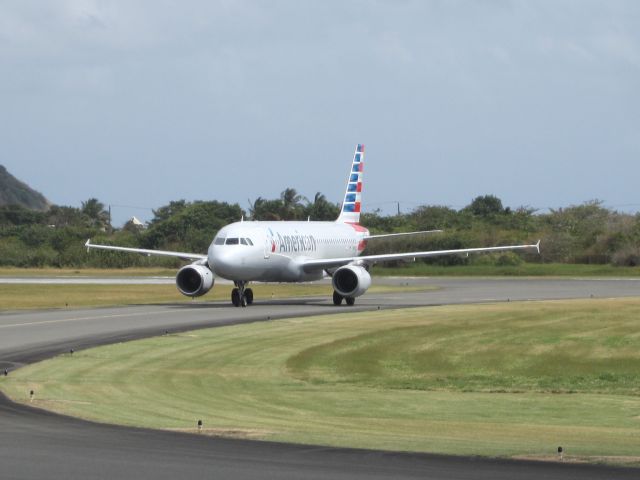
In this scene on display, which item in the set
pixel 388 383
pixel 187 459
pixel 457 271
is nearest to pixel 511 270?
pixel 457 271

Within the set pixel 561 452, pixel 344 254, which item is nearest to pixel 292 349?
pixel 561 452

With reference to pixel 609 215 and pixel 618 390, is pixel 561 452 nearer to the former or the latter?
pixel 618 390

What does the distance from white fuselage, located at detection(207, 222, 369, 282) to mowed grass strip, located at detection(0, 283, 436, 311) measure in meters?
3.53

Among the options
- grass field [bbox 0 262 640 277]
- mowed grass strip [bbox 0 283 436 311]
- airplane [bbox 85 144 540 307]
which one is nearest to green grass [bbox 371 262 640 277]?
grass field [bbox 0 262 640 277]

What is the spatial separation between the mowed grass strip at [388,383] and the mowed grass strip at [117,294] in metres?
15.8

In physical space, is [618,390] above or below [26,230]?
below

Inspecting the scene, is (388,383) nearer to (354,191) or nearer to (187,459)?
(187,459)

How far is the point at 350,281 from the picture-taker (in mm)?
50438

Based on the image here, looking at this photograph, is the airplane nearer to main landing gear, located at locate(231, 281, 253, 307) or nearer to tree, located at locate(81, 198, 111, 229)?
main landing gear, located at locate(231, 281, 253, 307)

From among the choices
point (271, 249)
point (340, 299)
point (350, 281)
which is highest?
point (271, 249)

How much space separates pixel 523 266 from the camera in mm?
92000

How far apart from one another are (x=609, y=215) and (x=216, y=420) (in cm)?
11469

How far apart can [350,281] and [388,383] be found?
78.0 feet

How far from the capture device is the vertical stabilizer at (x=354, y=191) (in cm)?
6431
